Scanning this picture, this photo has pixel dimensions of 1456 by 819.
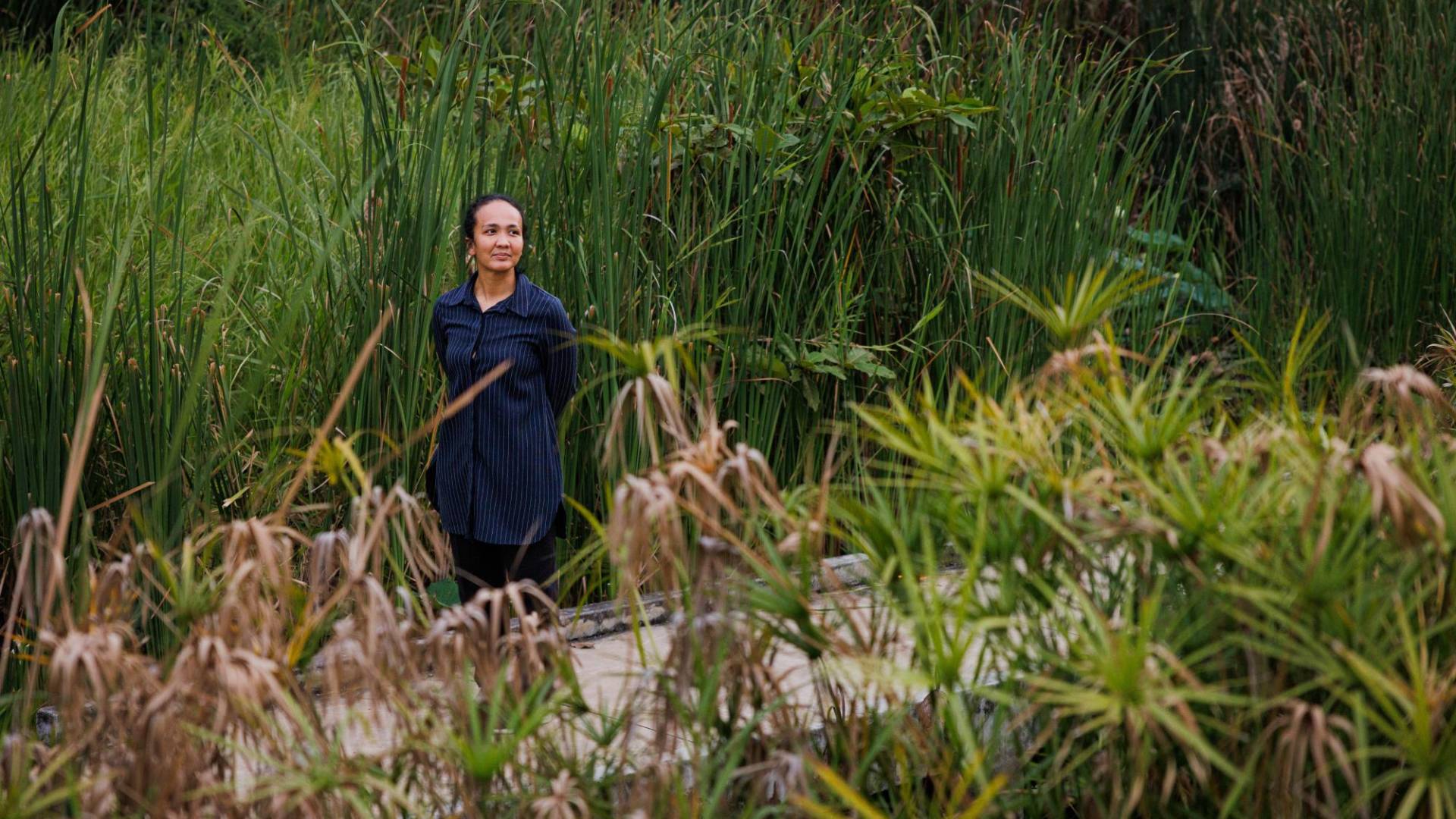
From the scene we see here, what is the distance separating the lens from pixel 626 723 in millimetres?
2199

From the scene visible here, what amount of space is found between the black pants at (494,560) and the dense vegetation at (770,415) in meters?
0.20

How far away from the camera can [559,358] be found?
10.5 ft

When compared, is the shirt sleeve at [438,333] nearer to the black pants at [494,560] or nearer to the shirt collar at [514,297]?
the shirt collar at [514,297]

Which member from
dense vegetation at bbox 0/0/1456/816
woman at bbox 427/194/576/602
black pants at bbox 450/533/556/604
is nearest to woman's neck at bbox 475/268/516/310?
woman at bbox 427/194/576/602

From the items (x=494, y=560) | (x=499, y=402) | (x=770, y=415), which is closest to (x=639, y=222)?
(x=770, y=415)

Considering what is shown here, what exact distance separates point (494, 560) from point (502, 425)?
0.99 feet

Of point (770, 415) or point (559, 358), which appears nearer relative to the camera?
point (559, 358)

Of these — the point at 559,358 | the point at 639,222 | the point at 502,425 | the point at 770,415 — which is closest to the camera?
the point at 502,425

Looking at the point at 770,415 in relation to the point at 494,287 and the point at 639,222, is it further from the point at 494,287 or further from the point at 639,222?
the point at 494,287

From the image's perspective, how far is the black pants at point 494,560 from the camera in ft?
10.5

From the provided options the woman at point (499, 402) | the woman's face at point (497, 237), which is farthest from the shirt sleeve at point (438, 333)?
the woman's face at point (497, 237)

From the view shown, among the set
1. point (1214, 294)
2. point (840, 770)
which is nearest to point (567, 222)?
point (840, 770)

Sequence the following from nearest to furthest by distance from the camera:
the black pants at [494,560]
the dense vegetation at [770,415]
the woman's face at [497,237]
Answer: the dense vegetation at [770,415] → the woman's face at [497,237] → the black pants at [494,560]

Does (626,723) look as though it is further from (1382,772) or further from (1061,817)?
(1382,772)
